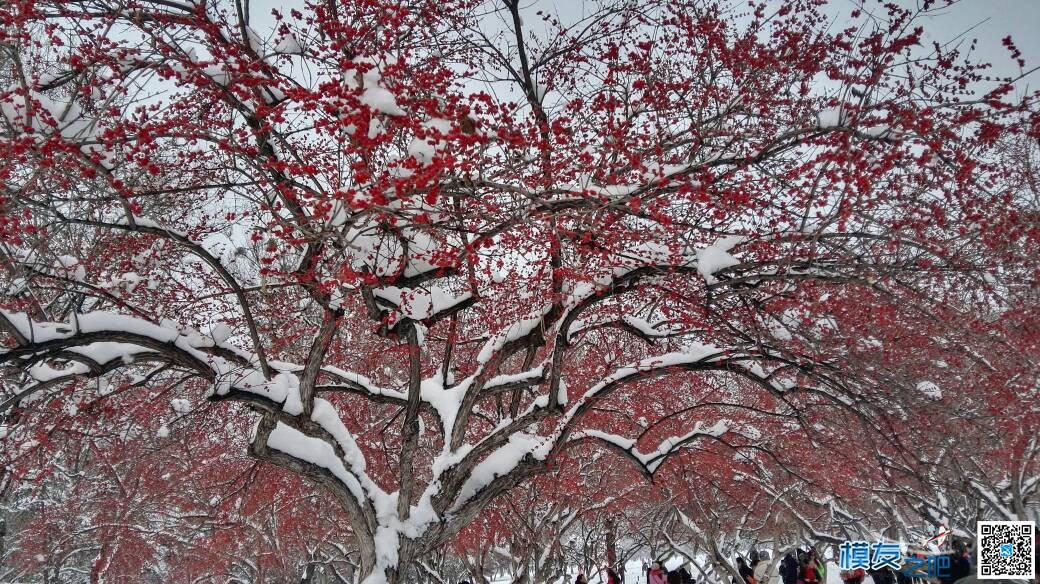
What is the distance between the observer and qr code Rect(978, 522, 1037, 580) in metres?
7.47

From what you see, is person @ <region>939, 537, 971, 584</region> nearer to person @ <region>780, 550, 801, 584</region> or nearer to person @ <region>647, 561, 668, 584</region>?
person @ <region>647, 561, 668, 584</region>

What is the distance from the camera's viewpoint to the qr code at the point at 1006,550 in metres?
7.47

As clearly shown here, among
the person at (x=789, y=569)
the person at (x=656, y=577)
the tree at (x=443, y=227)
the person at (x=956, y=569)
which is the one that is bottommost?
the person at (x=656, y=577)

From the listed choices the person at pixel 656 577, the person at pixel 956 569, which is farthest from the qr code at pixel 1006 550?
the person at pixel 656 577

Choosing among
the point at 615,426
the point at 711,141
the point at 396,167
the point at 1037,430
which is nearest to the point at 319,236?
the point at 396,167

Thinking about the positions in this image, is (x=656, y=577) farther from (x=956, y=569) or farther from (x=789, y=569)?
(x=789, y=569)

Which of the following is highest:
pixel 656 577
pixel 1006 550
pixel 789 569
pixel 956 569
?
pixel 1006 550

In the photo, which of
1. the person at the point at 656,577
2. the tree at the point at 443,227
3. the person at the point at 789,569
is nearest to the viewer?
the tree at the point at 443,227

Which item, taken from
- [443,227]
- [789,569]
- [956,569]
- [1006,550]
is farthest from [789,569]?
[443,227]

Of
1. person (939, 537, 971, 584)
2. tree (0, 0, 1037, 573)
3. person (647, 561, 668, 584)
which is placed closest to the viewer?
tree (0, 0, 1037, 573)

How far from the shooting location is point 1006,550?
7.94 meters

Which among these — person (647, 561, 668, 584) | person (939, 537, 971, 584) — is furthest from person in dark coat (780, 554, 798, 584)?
person (939, 537, 971, 584)

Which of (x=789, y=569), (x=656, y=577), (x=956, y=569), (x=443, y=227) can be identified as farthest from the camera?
(x=789, y=569)

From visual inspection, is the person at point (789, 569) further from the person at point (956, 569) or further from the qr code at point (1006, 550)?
the qr code at point (1006, 550)
